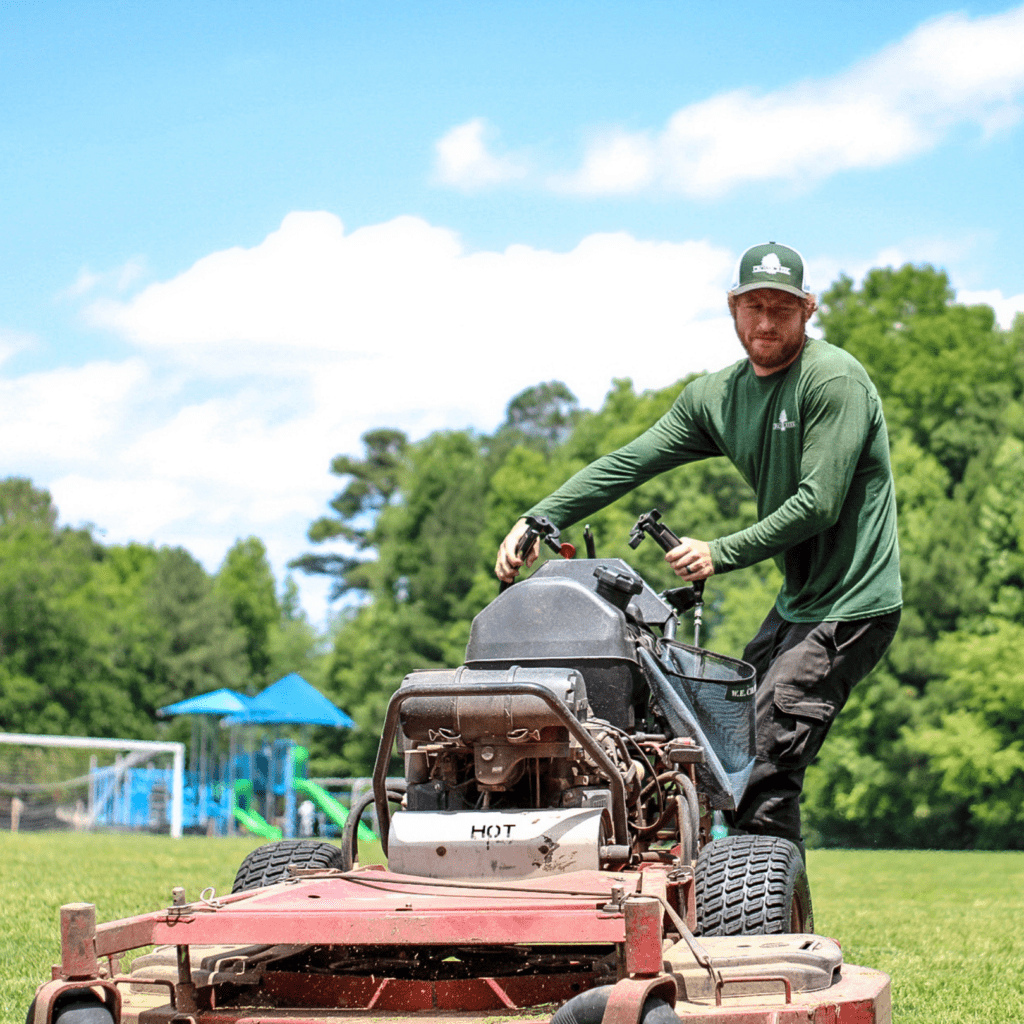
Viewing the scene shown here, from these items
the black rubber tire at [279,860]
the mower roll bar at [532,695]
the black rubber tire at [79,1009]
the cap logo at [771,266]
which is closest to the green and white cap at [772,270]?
the cap logo at [771,266]

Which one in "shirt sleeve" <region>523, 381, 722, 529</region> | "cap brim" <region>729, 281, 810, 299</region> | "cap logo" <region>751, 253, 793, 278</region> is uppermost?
"cap logo" <region>751, 253, 793, 278</region>

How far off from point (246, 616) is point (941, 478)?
45.5 m

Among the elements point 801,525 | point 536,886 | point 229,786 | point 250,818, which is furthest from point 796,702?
point 229,786

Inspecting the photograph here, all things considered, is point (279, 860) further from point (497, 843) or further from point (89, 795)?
point (89, 795)

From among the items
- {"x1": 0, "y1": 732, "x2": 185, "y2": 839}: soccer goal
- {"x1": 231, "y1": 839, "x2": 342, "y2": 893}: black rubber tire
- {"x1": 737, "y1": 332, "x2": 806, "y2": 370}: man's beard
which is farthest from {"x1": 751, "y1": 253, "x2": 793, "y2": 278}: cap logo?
{"x1": 0, "y1": 732, "x2": 185, "y2": 839}: soccer goal

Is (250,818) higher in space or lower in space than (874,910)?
lower

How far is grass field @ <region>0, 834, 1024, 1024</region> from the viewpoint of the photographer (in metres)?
6.46

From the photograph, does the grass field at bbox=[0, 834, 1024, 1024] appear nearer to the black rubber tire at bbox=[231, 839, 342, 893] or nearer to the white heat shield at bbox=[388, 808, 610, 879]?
the black rubber tire at bbox=[231, 839, 342, 893]

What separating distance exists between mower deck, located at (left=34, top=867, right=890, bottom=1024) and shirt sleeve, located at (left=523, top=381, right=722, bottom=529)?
7.17 ft

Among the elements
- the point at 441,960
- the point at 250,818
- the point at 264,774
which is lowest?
the point at 250,818

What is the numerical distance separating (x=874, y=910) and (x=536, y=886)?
300 inches

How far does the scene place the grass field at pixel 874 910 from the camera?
6.46 m

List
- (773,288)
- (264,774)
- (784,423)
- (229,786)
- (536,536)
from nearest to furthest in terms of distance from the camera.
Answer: (773,288)
(784,423)
(536,536)
(229,786)
(264,774)

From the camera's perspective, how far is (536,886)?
14.1 ft
